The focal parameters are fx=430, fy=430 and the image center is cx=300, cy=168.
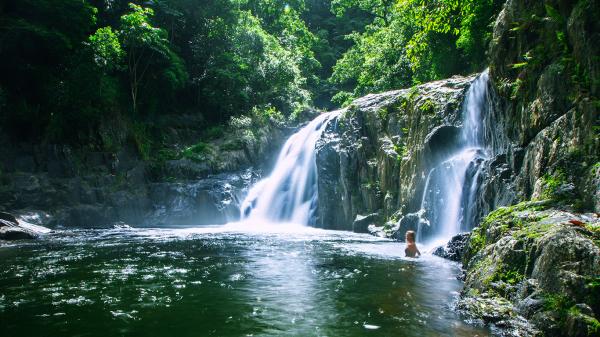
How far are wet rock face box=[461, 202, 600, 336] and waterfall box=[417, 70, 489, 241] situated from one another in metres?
6.23

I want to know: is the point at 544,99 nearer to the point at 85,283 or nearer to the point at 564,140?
the point at 564,140

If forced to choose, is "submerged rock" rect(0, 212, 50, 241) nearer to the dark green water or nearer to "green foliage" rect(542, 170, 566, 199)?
the dark green water

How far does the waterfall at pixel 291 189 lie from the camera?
22688 millimetres

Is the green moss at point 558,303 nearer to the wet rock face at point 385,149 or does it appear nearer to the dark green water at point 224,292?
the dark green water at point 224,292

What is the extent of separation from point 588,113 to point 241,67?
78.0 feet

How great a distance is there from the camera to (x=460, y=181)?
45.8 feet

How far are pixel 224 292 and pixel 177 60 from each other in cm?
2140

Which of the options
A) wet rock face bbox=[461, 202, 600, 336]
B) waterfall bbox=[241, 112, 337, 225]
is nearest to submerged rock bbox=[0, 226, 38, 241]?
waterfall bbox=[241, 112, 337, 225]

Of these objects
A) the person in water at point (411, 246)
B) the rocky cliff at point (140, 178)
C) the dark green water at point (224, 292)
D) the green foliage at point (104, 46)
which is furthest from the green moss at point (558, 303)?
the green foliage at point (104, 46)

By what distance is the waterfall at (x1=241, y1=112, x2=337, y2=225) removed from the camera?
22688mm

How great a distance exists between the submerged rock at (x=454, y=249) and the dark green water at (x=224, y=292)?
408 millimetres

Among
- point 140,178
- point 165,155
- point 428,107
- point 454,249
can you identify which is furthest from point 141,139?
point 454,249

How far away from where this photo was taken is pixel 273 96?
32.9 m

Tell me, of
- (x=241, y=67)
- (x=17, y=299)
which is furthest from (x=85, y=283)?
(x=241, y=67)
